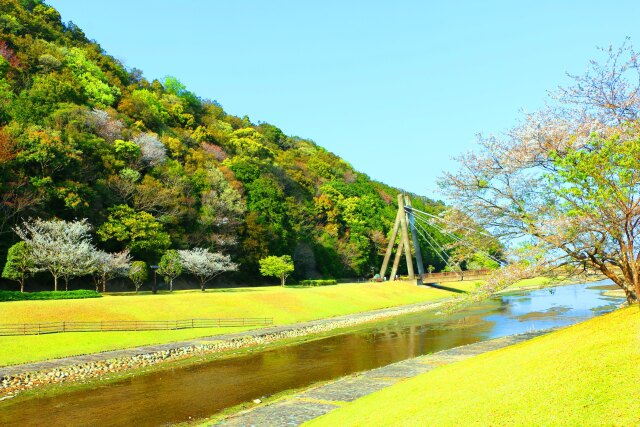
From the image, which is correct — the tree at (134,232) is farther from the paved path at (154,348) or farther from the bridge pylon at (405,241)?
the bridge pylon at (405,241)

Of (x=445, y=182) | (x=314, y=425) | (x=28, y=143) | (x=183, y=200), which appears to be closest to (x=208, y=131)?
(x=183, y=200)

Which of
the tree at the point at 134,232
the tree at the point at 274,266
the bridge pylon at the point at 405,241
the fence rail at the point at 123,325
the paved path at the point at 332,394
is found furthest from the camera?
the bridge pylon at the point at 405,241

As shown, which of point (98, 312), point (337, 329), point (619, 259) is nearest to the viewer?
point (619, 259)

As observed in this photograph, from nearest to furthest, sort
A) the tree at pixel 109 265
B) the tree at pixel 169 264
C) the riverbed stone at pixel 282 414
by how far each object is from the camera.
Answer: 1. the riverbed stone at pixel 282 414
2. the tree at pixel 109 265
3. the tree at pixel 169 264

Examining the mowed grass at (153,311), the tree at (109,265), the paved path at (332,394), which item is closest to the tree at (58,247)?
the tree at (109,265)

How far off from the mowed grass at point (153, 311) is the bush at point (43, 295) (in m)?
1.63

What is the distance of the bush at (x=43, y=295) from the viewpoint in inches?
1211

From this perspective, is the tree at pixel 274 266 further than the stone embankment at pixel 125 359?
Yes

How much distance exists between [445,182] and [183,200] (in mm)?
43577

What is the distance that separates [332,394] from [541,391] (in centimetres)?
890

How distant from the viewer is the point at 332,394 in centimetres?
1634

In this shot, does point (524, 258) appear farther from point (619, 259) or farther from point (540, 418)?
point (540, 418)

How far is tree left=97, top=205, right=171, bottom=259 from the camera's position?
45.9 metres

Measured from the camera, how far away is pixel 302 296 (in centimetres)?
4681
